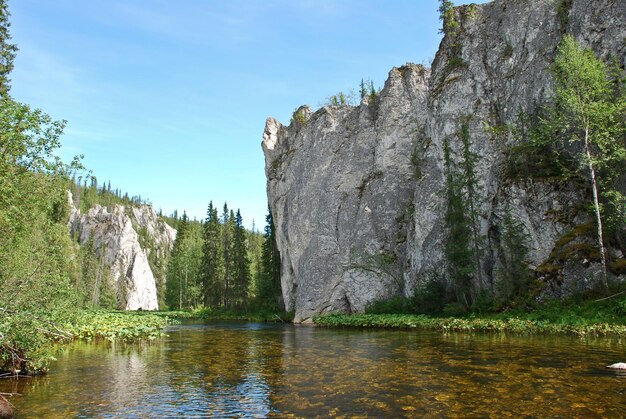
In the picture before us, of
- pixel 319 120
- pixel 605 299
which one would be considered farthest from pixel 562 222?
pixel 319 120

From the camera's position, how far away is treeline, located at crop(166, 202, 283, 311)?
237 feet

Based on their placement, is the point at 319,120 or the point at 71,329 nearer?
the point at 71,329

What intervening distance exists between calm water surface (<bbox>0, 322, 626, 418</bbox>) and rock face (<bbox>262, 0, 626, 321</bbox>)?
15.9 m

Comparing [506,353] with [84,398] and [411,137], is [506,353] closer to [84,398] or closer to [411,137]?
[84,398]

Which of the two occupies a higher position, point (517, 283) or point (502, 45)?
point (502, 45)

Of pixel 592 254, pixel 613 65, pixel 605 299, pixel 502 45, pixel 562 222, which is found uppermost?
pixel 502 45

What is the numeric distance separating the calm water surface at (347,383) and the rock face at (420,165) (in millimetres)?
15915

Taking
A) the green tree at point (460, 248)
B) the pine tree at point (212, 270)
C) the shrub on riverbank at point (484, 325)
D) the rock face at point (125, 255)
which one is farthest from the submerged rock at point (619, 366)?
the rock face at point (125, 255)

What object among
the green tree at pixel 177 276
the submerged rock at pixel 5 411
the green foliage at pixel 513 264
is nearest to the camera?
the submerged rock at pixel 5 411

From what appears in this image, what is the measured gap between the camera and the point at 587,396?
1027cm

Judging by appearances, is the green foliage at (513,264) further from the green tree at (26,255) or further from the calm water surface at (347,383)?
the green tree at (26,255)

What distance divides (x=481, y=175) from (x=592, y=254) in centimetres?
1314

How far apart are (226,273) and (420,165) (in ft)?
146

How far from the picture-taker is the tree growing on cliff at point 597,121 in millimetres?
28016
